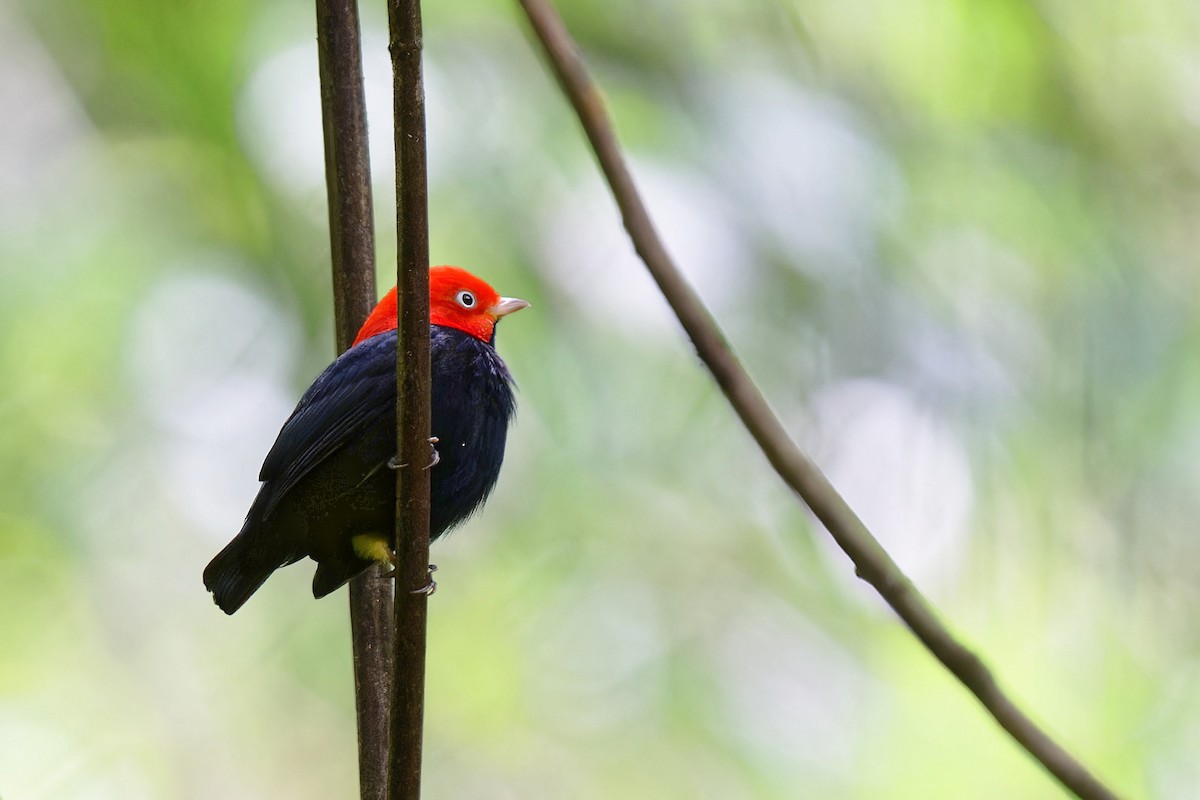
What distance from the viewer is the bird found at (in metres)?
3.18

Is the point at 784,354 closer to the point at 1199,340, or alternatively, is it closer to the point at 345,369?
the point at 1199,340

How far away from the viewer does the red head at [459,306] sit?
3547 mm

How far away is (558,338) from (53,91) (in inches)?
98.4

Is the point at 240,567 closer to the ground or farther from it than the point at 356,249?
closer to the ground

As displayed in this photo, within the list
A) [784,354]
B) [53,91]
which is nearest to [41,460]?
[53,91]

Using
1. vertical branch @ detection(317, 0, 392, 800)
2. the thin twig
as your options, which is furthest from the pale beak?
the thin twig

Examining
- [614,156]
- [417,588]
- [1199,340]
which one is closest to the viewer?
[614,156]

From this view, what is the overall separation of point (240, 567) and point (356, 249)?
1049 mm

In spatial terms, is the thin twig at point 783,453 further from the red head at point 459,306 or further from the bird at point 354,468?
the red head at point 459,306

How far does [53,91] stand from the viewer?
5.26m

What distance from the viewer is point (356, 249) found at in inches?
107

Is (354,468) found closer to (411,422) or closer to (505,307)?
(505,307)

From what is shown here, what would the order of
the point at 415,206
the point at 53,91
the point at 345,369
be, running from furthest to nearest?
the point at 53,91 → the point at 345,369 → the point at 415,206

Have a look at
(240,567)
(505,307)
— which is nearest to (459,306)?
(505,307)
